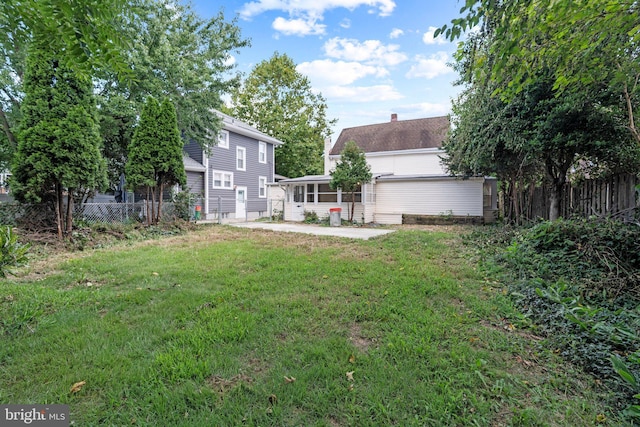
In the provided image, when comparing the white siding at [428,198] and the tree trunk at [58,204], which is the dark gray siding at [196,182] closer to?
the tree trunk at [58,204]

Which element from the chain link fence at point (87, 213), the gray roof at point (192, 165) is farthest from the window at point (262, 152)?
the chain link fence at point (87, 213)

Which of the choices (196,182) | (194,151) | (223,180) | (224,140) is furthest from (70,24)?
(224,140)

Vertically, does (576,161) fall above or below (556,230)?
above

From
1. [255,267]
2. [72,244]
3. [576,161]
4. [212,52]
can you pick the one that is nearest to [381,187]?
[576,161]

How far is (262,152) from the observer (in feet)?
65.8

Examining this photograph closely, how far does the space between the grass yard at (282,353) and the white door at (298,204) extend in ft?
36.4

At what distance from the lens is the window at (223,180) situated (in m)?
16.4

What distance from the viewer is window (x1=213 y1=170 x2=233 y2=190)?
16.4 metres

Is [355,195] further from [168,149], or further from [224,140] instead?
[168,149]

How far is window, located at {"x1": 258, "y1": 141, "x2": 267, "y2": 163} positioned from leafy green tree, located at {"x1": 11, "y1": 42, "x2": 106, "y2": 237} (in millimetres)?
12459

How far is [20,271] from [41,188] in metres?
3.13

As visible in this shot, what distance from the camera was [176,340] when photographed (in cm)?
265

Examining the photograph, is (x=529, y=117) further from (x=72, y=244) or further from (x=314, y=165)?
(x=314, y=165)

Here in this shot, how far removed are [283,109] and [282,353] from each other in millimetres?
26612
